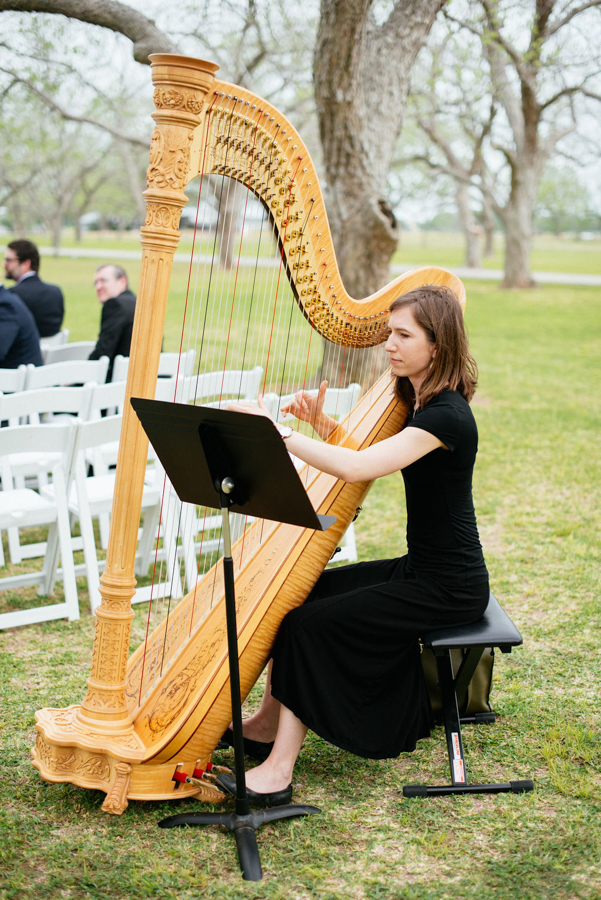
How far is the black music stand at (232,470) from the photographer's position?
213cm

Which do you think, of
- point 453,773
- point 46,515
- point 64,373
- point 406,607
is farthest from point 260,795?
point 64,373

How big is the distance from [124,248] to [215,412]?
44.0m

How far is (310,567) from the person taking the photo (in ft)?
9.55

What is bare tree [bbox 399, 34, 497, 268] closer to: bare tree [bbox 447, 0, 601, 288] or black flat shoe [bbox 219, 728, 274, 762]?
bare tree [bbox 447, 0, 601, 288]

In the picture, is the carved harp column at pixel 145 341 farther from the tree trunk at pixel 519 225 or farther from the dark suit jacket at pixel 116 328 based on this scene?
the tree trunk at pixel 519 225

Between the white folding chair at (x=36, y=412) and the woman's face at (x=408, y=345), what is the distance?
6.17 feet

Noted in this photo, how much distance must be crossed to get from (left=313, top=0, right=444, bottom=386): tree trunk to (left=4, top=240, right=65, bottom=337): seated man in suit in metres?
2.61

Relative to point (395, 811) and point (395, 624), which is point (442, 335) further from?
point (395, 811)

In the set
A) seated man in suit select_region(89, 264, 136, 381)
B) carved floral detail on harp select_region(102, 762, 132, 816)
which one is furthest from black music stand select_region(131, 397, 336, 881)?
seated man in suit select_region(89, 264, 136, 381)

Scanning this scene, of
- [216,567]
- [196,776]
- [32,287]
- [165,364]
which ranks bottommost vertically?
[196,776]

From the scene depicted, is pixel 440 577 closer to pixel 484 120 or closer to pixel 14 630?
pixel 14 630

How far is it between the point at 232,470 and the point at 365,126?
6108 millimetres

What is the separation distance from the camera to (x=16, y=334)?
19.6 ft

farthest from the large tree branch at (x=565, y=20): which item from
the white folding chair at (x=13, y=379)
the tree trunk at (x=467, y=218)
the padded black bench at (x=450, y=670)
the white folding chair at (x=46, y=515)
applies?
the tree trunk at (x=467, y=218)
